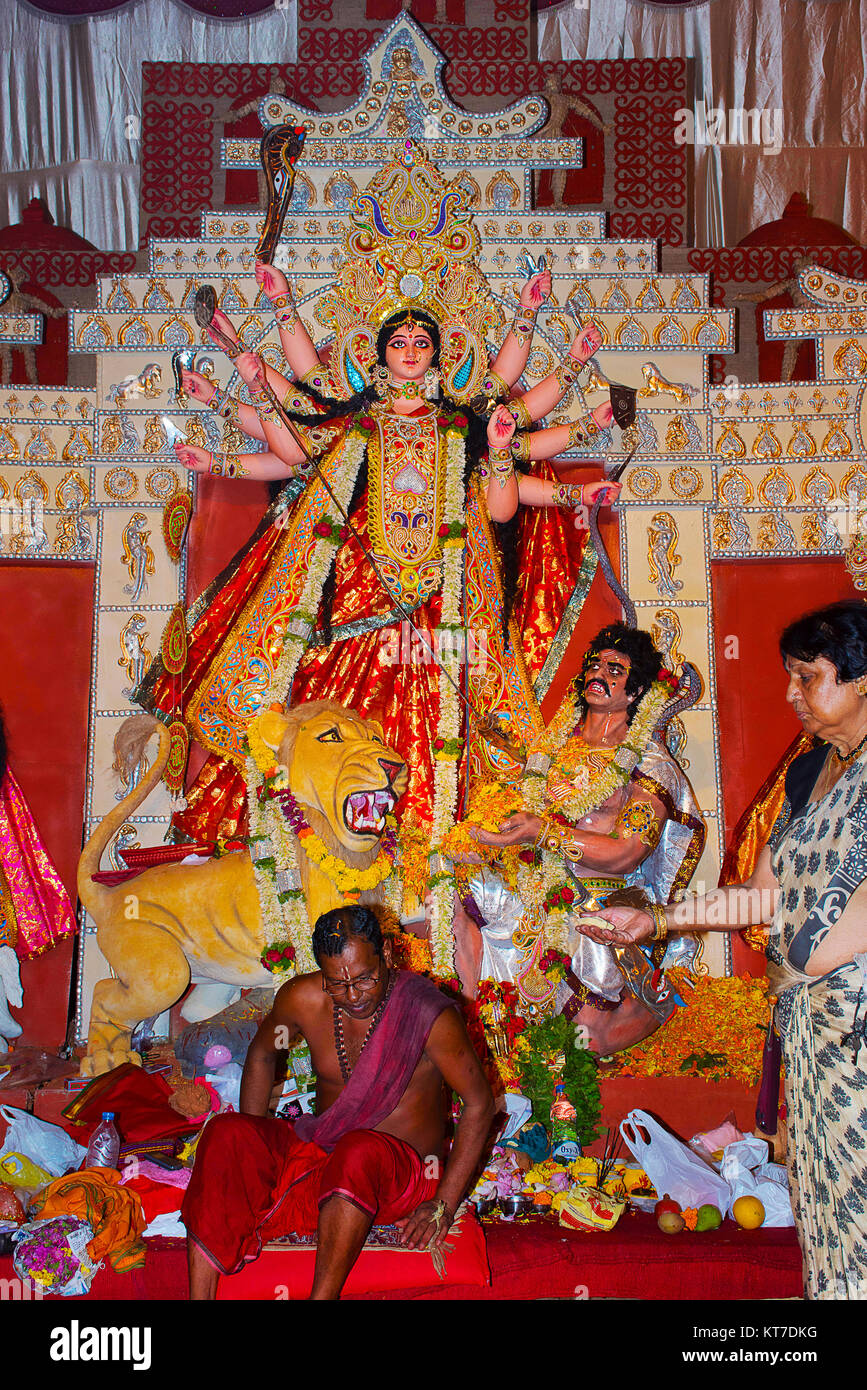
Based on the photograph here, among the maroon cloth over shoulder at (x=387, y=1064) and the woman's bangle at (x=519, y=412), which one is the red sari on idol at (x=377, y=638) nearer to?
the woman's bangle at (x=519, y=412)

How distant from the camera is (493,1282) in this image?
3.85 m

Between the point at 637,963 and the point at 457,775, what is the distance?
1.12m

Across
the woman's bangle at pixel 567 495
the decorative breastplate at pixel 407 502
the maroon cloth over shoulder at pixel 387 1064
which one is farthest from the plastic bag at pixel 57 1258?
the woman's bangle at pixel 567 495

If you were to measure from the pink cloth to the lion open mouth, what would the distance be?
179cm

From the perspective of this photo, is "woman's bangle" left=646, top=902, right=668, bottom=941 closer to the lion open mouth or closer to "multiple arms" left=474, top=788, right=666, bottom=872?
"multiple arms" left=474, top=788, right=666, bottom=872

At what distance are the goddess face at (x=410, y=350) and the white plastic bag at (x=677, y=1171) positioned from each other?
135 inches

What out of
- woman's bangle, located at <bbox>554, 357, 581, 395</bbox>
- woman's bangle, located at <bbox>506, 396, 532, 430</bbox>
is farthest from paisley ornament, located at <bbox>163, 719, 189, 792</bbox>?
woman's bangle, located at <bbox>554, 357, 581, 395</bbox>

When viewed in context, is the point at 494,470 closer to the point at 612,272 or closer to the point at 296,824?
the point at 612,272

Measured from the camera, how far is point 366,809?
4.71 m

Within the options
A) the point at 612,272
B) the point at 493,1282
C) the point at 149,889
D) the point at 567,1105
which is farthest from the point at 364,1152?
the point at 612,272

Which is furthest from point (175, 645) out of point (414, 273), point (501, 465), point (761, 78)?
point (761, 78)

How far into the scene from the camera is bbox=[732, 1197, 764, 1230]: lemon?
4180 millimetres

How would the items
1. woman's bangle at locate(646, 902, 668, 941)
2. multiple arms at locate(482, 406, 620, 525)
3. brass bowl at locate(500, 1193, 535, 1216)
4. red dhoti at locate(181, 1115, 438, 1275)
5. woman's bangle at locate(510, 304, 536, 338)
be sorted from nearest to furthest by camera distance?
red dhoti at locate(181, 1115, 438, 1275), woman's bangle at locate(646, 902, 668, 941), brass bowl at locate(500, 1193, 535, 1216), multiple arms at locate(482, 406, 620, 525), woman's bangle at locate(510, 304, 536, 338)

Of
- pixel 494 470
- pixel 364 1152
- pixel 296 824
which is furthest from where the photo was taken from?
pixel 494 470
